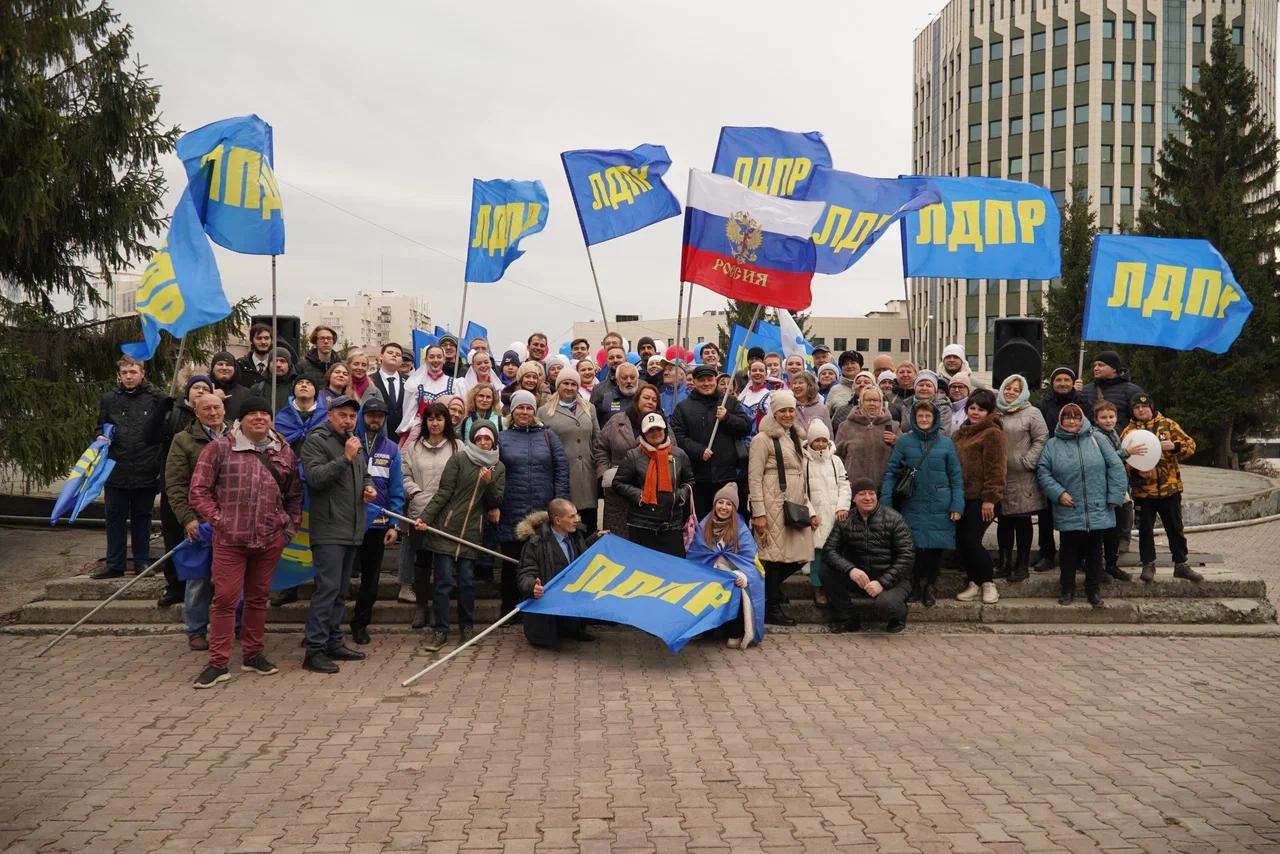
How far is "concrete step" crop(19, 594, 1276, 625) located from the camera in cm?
915

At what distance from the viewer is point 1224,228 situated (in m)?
30.8

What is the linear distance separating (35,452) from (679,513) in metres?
8.93

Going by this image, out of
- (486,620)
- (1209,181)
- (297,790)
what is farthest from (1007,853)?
(1209,181)

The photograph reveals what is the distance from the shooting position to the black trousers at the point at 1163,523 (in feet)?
32.2

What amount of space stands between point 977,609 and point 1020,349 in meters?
4.09

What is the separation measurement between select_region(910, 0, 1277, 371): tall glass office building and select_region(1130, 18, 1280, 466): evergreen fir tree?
36386mm

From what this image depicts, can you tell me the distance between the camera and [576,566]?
326 inches

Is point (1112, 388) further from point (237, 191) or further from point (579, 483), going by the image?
point (237, 191)

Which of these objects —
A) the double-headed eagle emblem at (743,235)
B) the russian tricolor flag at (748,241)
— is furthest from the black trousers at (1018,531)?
the double-headed eagle emblem at (743,235)

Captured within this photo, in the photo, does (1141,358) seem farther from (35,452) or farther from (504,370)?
(35,452)

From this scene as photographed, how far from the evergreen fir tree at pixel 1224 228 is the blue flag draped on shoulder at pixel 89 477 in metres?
30.3

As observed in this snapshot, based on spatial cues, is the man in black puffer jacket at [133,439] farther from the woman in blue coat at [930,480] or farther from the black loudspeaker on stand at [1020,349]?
the black loudspeaker on stand at [1020,349]

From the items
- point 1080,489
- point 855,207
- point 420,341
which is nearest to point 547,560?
point 1080,489

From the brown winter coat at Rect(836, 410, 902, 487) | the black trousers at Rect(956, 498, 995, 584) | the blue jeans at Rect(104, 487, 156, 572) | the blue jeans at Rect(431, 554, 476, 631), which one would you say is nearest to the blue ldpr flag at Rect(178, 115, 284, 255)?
the blue jeans at Rect(104, 487, 156, 572)
